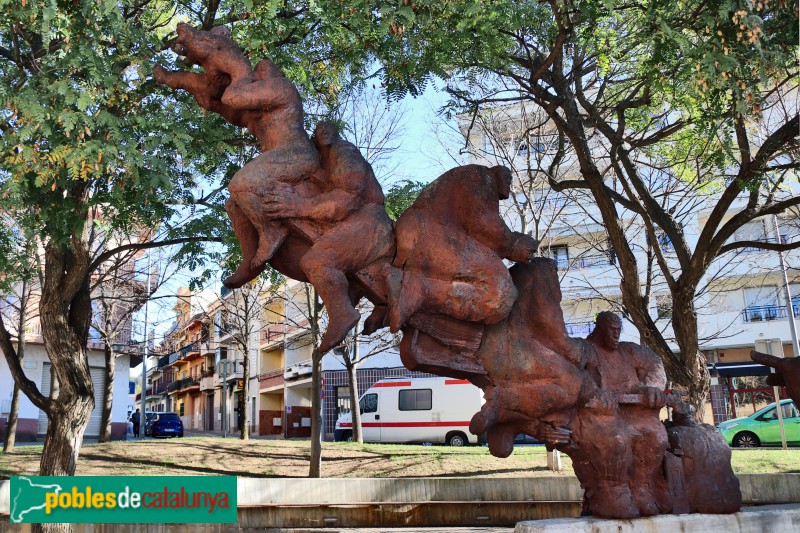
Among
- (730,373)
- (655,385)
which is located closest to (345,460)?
(655,385)

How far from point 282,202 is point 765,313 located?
30.6 meters

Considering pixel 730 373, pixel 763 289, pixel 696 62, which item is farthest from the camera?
pixel 763 289

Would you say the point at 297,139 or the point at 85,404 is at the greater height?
the point at 297,139

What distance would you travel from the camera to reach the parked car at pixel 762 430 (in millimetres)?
20016

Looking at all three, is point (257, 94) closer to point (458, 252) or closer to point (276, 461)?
point (458, 252)

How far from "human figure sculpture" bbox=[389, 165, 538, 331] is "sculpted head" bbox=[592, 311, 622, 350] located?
32.8 inches

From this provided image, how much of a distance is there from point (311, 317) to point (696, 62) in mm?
12981

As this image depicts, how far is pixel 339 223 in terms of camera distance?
4.69m

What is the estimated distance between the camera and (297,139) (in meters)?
4.81

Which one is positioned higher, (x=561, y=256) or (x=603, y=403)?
(x=561, y=256)

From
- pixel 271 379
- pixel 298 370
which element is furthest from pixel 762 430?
pixel 271 379

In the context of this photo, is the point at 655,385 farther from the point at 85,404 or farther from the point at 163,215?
the point at 85,404

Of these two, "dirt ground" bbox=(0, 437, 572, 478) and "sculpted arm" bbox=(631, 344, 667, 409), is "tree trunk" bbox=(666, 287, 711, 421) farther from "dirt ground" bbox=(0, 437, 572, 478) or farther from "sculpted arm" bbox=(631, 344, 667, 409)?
"sculpted arm" bbox=(631, 344, 667, 409)

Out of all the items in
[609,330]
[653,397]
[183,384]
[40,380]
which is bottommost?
[653,397]
